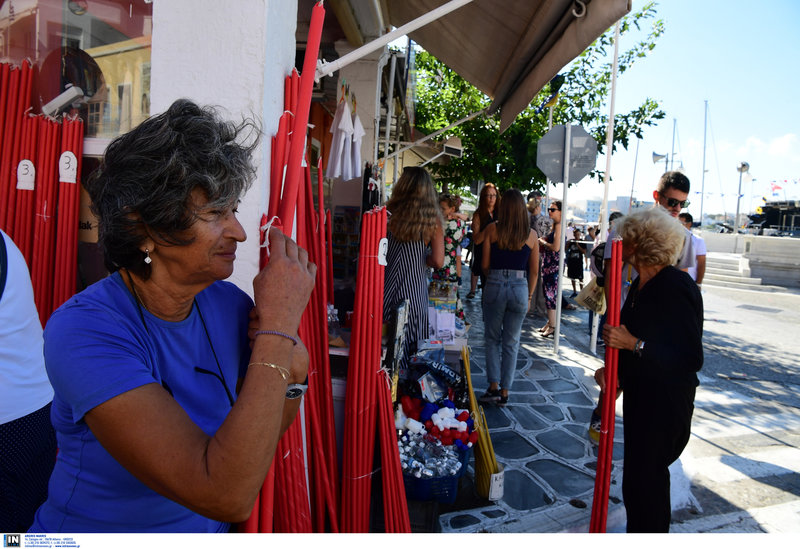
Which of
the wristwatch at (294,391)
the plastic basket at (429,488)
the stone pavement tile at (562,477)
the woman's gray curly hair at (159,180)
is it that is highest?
the woman's gray curly hair at (159,180)

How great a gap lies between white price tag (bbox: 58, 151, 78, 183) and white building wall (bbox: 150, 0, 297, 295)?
0.73 m

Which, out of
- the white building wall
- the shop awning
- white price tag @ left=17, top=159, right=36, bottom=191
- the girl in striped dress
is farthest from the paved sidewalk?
white price tag @ left=17, top=159, right=36, bottom=191

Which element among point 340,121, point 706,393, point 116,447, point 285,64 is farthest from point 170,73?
point 706,393

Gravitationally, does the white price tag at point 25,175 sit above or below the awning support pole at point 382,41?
below

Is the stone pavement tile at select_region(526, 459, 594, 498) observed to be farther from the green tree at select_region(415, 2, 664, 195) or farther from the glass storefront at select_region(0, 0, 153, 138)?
the green tree at select_region(415, 2, 664, 195)

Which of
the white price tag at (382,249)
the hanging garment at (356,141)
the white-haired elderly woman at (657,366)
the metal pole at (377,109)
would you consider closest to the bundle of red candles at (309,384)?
A: the white price tag at (382,249)

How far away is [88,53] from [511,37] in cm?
325

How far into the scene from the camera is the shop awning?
9.37ft

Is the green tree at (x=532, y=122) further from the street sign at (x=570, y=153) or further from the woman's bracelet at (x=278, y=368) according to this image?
the woman's bracelet at (x=278, y=368)

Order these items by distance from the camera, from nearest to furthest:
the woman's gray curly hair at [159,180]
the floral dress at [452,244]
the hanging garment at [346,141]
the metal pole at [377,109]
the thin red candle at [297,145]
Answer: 1. the woman's gray curly hair at [159,180]
2. the thin red candle at [297,145]
3. the hanging garment at [346,141]
4. the metal pole at [377,109]
5. the floral dress at [452,244]

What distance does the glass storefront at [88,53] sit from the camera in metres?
2.63

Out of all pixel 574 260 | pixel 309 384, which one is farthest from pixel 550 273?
pixel 309 384

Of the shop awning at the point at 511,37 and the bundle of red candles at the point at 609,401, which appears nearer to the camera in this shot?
the bundle of red candles at the point at 609,401

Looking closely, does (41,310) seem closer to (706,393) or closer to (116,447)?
(116,447)
